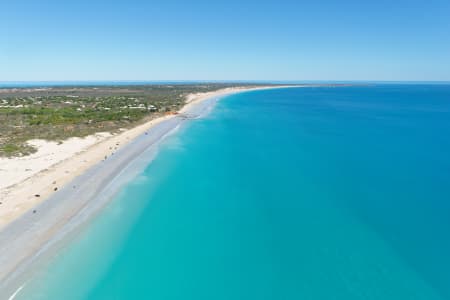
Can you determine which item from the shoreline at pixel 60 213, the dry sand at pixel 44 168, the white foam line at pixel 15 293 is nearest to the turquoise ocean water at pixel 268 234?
the white foam line at pixel 15 293

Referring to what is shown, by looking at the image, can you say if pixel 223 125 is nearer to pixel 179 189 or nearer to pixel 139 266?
pixel 179 189

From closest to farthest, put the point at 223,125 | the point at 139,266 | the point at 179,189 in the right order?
the point at 139,266 → the point at 179,189 → the point at 223,125

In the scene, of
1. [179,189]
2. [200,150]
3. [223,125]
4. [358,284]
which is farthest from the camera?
[223,125]

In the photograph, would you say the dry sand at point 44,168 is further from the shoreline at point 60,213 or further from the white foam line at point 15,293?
the white foam line at point 15,293

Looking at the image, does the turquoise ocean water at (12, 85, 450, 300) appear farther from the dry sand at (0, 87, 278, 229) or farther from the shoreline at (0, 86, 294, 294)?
the dry sand at (0, 87, 278, 229)

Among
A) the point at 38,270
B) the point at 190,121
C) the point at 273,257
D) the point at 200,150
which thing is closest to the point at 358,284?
the point at 273,257

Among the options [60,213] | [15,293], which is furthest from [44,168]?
[15,293]
